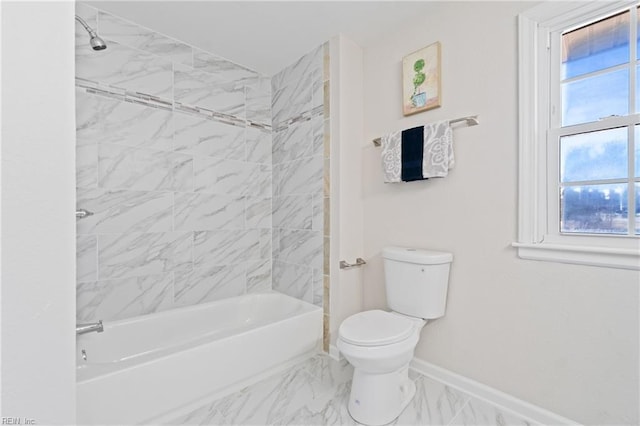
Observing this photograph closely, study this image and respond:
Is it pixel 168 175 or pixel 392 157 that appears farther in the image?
pixel 168 175

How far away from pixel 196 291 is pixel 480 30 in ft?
8.29

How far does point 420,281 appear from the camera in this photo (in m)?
1.76

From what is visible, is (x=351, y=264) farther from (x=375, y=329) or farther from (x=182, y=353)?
(x=182, y=353)

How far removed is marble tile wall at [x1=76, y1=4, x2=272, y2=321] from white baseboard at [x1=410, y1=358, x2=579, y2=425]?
101 cm

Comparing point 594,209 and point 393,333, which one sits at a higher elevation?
point 594,209

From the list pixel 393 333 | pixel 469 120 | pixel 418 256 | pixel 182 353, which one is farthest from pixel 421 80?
pixel 182 353

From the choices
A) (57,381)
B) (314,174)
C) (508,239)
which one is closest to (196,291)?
(314,174)

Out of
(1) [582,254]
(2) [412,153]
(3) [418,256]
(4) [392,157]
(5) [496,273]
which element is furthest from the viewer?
(4) [392,157]

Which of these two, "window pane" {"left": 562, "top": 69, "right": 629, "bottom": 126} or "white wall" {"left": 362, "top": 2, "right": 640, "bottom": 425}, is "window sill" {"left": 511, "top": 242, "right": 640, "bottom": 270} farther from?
"window pane" {"left": 562, "top": 69, "right": 629, "bottom": 126}

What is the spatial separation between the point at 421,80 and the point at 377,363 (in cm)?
167

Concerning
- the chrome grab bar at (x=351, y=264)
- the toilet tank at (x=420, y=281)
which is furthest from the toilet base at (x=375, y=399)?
the chrome grab bar at (x=351, y=264)

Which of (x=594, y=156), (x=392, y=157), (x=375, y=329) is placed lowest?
(x=375, y=329)

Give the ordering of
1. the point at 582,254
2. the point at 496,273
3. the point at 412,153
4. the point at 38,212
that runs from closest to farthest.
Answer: the point at 38,212
the point at 582,254
the point at 496,273
the point at 412,153

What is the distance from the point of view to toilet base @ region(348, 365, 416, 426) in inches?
59.3
